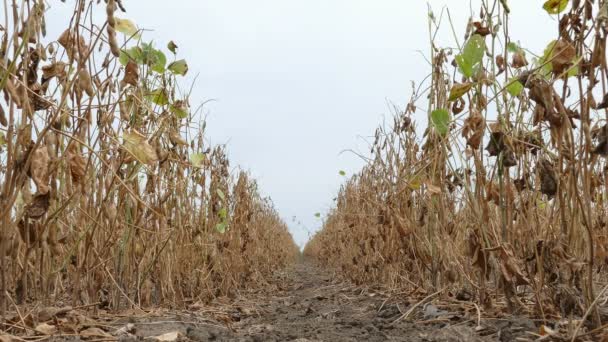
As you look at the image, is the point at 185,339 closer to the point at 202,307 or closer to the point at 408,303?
the point at 202,307

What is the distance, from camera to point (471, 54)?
1.90 metres

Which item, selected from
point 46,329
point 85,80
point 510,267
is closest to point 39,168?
point 85,80

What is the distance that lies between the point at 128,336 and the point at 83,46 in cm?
98

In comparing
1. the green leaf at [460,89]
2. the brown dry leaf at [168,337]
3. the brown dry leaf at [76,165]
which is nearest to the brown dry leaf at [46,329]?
the brown dry leaf at [168,337]

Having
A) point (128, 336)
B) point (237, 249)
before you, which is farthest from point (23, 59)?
point (237, 249)

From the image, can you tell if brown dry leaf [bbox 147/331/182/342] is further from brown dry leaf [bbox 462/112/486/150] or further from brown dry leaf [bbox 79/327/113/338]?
brown dry leaf [bbox 462/112/486/150]

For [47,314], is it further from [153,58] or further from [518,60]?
[518,60]

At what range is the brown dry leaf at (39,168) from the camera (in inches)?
53.7

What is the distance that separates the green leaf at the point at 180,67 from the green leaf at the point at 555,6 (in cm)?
146

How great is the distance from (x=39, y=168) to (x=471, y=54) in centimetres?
135

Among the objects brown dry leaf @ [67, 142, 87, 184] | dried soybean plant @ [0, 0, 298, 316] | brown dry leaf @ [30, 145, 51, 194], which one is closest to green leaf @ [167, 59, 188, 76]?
dried soybean plant @ [0, 0, 298, 316]

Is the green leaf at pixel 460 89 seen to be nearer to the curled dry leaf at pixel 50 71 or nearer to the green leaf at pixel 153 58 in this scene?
the curled dry leaf at pixel 50 71

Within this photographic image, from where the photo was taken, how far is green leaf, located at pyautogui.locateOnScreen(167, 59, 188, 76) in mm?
2493

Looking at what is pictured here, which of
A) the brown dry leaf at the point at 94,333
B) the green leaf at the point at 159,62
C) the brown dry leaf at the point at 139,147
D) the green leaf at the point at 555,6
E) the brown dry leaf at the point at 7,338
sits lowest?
the brown dry leaf at the point at 94,333
